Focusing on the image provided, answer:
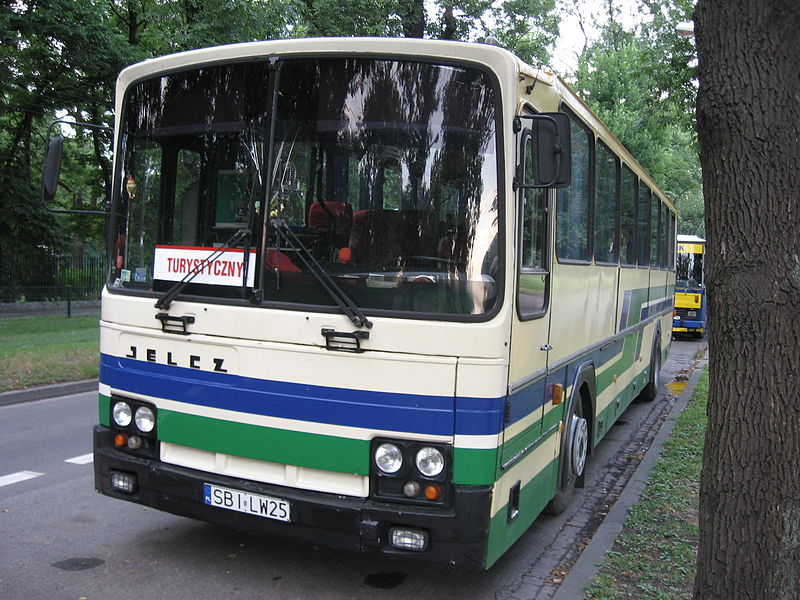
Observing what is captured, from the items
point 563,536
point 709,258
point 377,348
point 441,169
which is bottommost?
point 563,536

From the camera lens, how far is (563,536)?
5.70 m

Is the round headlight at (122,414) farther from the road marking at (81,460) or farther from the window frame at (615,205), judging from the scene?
the window frame at (615,205)

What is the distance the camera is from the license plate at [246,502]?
4.00 meters

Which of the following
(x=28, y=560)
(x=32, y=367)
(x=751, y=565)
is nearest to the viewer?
(x=751, y=565)

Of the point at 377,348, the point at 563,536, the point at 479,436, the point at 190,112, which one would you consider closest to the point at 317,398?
the point at 377,348

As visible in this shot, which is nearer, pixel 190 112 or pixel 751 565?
pixel 751 565

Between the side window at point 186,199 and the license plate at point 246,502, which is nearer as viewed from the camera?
the license plate at point 246,502

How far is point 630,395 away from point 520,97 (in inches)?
240

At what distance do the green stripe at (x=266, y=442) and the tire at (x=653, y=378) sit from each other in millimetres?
8373

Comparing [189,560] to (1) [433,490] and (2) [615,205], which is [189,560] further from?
(2) [615,205]

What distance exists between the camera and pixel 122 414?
4.56 m

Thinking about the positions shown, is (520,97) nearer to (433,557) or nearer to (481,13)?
(433,557)

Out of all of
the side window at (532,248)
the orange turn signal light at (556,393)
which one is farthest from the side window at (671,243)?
the side window at (532,248)

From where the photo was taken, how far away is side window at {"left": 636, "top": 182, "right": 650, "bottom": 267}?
906cm
